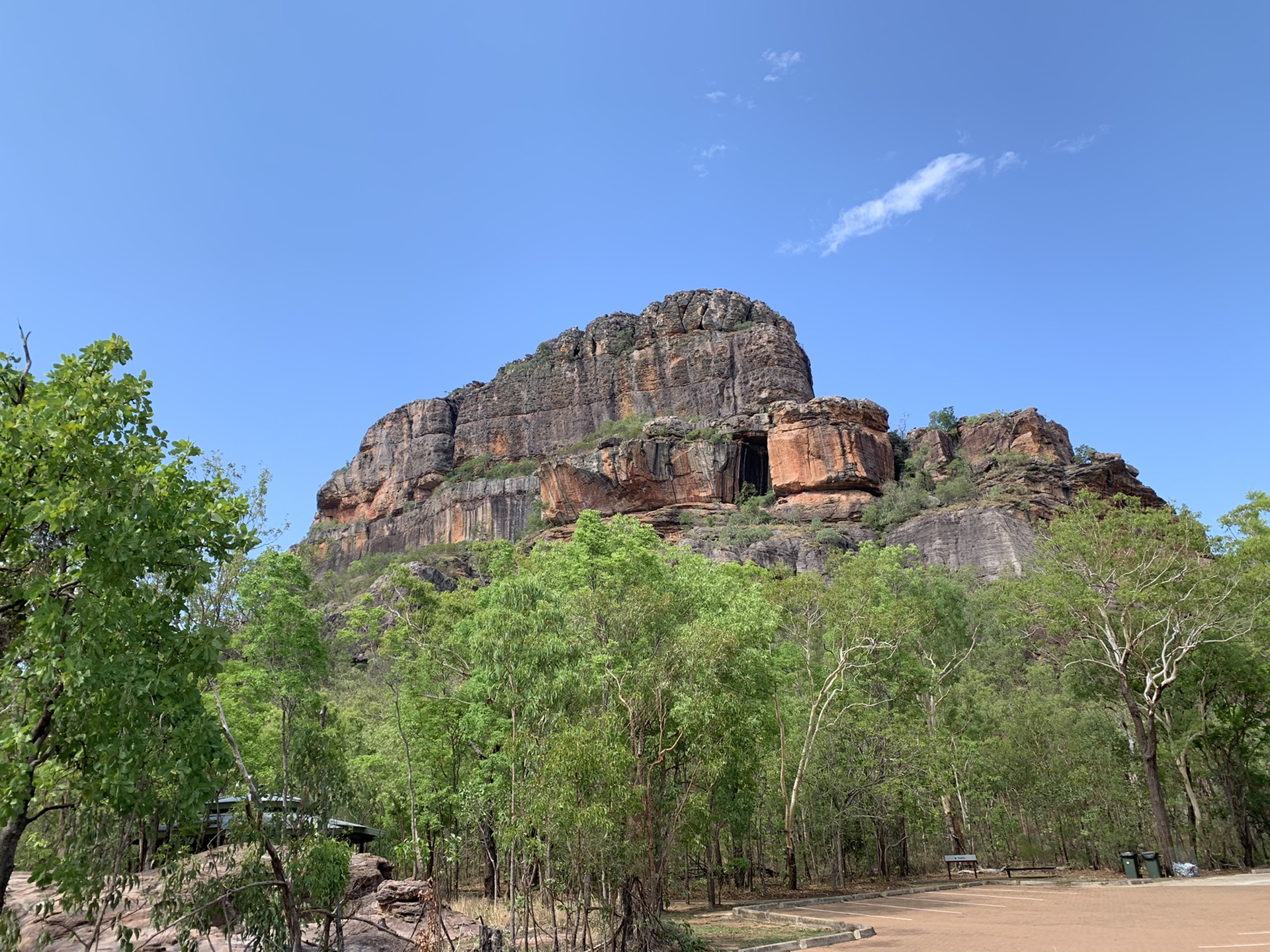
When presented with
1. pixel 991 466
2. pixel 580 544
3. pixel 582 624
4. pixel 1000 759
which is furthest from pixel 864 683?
pixel 991 466

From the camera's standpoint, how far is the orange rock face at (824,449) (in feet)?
231

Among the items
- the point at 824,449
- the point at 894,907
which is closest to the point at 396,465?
the point at 824,449

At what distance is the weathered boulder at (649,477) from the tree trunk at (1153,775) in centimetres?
5076

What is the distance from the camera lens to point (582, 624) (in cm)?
1481

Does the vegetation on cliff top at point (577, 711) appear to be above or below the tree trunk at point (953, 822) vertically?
above

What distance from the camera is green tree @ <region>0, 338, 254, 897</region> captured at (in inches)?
211

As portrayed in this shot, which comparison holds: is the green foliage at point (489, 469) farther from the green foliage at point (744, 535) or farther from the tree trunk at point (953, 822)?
the tree trunk at point (953, 822)

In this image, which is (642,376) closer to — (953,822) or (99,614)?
(953,822)

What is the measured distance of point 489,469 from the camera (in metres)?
94.9

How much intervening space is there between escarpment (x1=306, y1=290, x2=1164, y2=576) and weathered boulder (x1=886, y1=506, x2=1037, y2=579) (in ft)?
0.46

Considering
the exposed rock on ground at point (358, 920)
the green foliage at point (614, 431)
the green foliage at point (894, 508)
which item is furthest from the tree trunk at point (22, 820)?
the green foliage at point (614, 431)

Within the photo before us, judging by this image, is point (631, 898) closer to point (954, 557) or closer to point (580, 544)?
point (580, 544)

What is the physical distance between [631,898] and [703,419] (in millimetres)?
71620

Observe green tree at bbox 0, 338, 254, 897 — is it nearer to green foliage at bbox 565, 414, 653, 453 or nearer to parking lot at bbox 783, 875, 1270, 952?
parking lot at bbox 783, 875, 1270, 952
